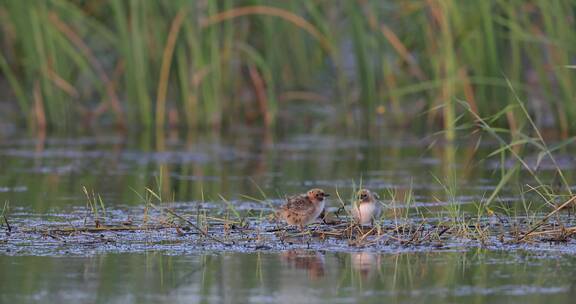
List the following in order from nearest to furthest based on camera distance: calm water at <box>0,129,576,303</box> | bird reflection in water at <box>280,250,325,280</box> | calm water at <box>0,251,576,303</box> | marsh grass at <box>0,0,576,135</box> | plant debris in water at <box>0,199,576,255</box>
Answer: calm water at <box>0,251,576,303</box> → calm water at <box>0,129,576,303</box> → bird reflection in water at <box>280,250,325,280</box> → plant debris in water at <box>0,199,576,255</box> → marsh grass at <box>0,0,576,135</box>

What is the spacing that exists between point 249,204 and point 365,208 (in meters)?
1.85

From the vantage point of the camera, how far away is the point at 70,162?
13078mm

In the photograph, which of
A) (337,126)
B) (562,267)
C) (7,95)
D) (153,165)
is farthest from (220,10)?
(562,267)

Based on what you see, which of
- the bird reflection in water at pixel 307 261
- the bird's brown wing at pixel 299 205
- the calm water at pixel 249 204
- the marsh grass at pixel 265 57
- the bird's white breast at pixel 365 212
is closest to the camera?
the calm water at pixel 249 204

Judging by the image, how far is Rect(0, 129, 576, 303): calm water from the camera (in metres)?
6.07

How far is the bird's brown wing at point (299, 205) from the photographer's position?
8.00 metres

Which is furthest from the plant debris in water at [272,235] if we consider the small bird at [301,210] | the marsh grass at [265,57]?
the marsh grass at [265,57]

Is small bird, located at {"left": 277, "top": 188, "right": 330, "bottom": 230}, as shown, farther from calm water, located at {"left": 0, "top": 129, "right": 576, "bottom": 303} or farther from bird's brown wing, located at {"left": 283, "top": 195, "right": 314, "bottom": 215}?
calm water, located at {"left": 0, "top": 129, "right": 576, "bottom": 303}

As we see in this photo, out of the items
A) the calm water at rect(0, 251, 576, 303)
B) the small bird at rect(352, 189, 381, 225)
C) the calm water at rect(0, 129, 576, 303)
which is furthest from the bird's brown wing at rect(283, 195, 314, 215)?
the calm water at rect(0, 251, 576, 303)

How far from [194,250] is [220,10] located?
811 centimetres

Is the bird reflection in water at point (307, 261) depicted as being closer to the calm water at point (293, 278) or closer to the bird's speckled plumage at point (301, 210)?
the calm water at point (293, 278)

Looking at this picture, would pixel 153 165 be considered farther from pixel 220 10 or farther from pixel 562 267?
pixel 562 267

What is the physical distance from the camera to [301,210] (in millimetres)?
7992

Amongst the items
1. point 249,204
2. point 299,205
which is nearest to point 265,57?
point 249,204
